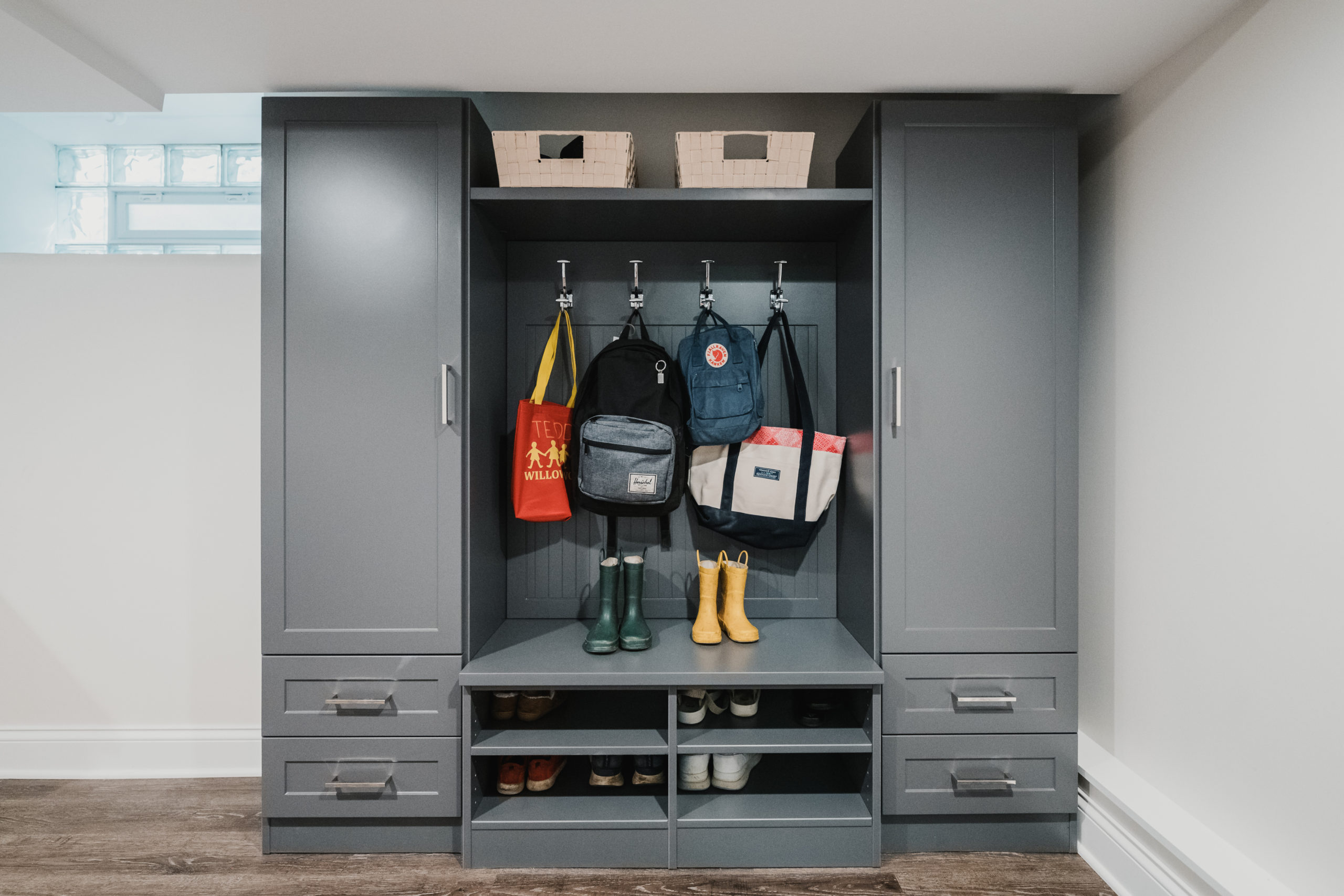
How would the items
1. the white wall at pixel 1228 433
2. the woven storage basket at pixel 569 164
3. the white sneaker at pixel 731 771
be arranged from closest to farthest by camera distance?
the white wall at pixel 1228 433, the woven storage basket at pixel 569 164, the white sneaker at pixel 731 771

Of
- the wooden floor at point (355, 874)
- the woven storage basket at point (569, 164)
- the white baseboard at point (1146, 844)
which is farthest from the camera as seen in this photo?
the woven storage basket at point (569, 164)

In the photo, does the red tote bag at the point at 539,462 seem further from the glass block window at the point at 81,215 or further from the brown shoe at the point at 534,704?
the glass block window at the point at 81,215

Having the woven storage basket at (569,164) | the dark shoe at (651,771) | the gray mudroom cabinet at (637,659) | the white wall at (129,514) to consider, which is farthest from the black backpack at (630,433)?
the white wall at (129,514)

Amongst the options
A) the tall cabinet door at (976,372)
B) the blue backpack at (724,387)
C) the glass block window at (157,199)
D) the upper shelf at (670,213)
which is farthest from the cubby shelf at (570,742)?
the glass block window at (157,199)

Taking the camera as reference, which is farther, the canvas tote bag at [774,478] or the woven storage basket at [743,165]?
the canvas tote bag at [774,478]

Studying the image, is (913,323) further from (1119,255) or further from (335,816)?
(335,816)

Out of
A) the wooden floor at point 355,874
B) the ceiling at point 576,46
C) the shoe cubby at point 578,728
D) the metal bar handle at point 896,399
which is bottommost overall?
the wooden floor at point 355,874

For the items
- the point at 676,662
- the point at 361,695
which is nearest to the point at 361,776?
the point at 361,695

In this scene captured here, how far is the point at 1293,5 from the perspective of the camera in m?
1.42

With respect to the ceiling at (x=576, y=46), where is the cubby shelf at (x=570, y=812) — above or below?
below

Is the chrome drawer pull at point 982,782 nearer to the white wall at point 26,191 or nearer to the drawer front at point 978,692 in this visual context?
the drawer front at point 978,692

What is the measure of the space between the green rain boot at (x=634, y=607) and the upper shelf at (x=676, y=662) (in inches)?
1.5

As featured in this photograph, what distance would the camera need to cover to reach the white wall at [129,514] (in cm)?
231

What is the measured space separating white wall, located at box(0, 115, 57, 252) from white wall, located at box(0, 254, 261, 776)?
218 mm
